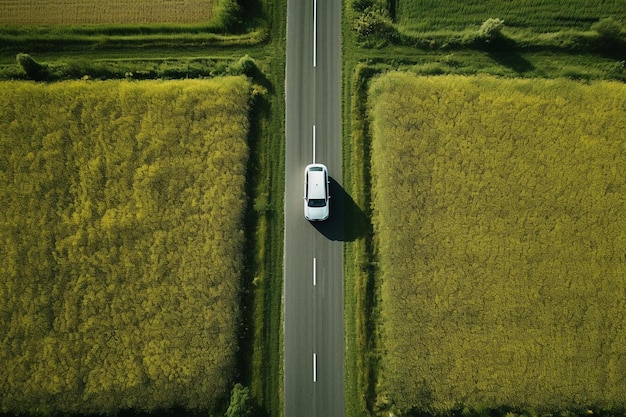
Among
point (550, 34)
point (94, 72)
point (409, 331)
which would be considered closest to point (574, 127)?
point (550, 34)

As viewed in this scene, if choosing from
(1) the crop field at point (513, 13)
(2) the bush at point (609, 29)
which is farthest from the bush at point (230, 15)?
(2) the bush at point (609, 29)

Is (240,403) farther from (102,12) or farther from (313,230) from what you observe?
(102,12)

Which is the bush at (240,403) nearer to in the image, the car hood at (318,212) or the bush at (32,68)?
the car hood at (318,212)

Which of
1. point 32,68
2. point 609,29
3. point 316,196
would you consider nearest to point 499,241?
point 316,196

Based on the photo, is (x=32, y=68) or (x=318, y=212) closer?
(x=318, y=212)

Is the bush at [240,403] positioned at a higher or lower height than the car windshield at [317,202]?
lower

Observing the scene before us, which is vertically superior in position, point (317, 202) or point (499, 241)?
point (317, 202)

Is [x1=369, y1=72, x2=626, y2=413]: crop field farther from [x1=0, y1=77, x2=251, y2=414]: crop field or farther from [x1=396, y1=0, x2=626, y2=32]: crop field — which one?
[x1=0, y1=77, x2=251, y2=414]: crop field
